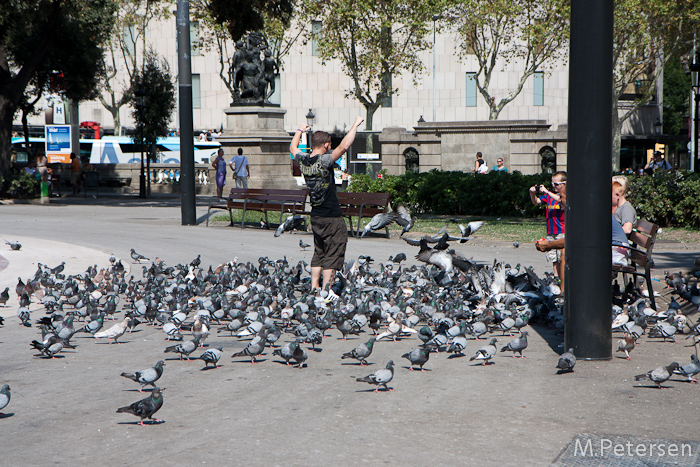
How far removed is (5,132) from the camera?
2539 cm

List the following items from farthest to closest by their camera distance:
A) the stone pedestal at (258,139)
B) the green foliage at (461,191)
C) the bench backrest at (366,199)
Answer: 1. the stone pedestal at (258,139)
2. the green foliage at (461,191)
3. the bench backrest at (366,199)

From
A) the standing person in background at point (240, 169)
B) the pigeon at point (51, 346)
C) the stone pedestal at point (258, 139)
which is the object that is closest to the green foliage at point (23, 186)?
the stone pedestal at point (258, 139)

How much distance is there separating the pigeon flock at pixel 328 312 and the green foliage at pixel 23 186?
687 inches

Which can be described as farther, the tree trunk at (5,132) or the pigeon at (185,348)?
the tree trunk at (5,132)

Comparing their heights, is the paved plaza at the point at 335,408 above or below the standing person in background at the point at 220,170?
below

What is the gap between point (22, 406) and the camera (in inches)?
191

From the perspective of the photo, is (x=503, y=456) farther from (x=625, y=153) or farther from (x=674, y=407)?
(x=625, y=153)

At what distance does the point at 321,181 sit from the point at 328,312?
1.72 metres

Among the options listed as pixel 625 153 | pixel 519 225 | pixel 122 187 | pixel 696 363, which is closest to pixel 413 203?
pixel 519 225

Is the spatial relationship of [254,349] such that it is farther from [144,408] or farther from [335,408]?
[144,408]

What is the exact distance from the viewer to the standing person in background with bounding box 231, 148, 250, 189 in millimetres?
21859

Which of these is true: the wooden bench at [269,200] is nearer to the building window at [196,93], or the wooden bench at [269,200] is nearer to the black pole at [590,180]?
the black pole at [590,180]

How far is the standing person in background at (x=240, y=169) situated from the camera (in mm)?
21859

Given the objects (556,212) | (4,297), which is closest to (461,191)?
(556,212)
